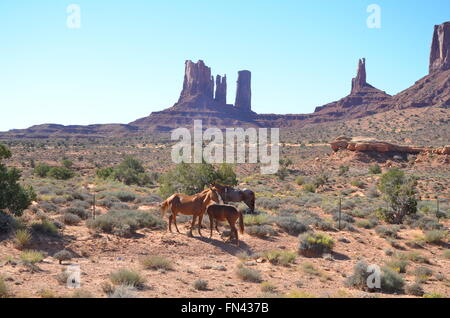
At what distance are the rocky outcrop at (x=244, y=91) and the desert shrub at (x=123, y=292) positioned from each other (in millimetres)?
142893

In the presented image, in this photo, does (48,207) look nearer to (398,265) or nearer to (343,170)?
(398,265)

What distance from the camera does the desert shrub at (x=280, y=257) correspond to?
36.9 ft

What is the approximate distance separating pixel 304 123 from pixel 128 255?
404ft

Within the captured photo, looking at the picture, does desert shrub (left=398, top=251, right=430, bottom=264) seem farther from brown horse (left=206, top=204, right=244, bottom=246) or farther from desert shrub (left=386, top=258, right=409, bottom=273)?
brown horse (left=206, top=204, right=244, bottom=246)

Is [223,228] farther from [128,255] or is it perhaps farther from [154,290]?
[154,290]

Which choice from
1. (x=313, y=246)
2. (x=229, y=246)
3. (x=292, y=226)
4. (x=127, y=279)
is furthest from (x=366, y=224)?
(x=127, y=279)

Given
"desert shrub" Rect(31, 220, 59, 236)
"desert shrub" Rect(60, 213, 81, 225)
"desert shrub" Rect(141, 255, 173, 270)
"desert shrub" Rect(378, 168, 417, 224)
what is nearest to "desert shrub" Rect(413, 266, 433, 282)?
"desert shrub" Rect(141, 255, 173, 270)

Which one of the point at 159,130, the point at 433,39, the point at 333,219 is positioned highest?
the point at 433,39

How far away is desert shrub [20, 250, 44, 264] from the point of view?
932cm

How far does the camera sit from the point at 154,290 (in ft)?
27.0

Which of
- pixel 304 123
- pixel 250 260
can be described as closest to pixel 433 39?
pixel 304 123

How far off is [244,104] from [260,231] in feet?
452

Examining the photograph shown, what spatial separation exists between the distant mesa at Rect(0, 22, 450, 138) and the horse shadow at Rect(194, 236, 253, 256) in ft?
307

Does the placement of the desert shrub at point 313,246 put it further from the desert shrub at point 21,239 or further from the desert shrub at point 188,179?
the desert shrub at point 21,239
